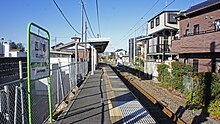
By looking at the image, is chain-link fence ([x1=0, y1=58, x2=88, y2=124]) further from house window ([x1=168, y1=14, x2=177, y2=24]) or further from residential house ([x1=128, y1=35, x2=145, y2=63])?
residential house ([x1=128, y1=35, x2=145, y2=63])

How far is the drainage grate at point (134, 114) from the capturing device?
5984 mm

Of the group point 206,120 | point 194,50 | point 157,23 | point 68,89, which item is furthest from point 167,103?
point 157,23

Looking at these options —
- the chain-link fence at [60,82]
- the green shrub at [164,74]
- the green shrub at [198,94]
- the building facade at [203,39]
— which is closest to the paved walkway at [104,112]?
the chain-link fence at [60,82]

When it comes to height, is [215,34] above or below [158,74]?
above

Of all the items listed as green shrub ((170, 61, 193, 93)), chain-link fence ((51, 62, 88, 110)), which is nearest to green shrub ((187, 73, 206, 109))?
green shrub ((170, 61, 193, 93))

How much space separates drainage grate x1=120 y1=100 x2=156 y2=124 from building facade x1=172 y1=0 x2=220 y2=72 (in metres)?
9.76

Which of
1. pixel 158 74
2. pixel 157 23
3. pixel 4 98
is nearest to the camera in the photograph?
pixel 4 98

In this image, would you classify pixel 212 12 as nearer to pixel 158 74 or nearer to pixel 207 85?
pixel 158 74

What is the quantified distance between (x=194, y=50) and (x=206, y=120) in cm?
1041

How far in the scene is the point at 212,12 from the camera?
689 inches

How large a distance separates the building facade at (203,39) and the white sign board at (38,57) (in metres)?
12.7

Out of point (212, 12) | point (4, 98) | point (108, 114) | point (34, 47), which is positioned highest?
point (212, 12)

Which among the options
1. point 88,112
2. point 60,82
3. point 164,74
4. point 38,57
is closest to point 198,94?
point 88,112

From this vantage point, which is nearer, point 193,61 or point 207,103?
point 207,103
